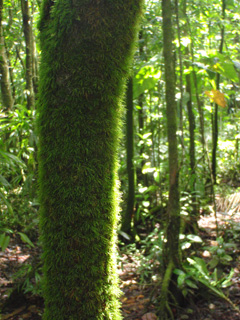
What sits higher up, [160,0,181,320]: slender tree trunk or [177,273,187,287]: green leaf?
[160,0,181,320]: slender tree trunk

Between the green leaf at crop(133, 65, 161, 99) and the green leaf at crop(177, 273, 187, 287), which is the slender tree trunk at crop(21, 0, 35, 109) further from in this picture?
the green leaf at crop(177, 273, 187, 287)

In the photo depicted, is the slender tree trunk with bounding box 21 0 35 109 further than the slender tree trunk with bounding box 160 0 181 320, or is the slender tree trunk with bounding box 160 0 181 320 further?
the slender tree trunk with bounding box 21 0 35 109

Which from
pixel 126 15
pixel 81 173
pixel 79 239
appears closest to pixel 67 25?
pixel 126 15

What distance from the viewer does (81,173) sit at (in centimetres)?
122

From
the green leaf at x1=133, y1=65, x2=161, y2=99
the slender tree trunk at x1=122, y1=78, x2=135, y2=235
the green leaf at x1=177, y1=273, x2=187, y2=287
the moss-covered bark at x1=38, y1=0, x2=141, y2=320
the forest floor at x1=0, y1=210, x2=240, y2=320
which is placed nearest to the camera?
the moss-covered bark at x1=38, y1=0, x2=141, y2=320

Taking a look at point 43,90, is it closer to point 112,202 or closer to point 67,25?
point 67,25

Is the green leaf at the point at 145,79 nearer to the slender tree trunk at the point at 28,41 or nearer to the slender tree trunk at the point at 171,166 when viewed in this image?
the slender tree trunk at the point at 171,166

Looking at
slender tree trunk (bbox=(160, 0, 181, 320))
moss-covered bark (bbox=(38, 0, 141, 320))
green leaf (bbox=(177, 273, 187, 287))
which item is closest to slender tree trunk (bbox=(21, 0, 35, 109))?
slender tree trunk (bbox=(160, 0, 181, 320))

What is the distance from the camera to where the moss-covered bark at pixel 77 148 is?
4.00 feet

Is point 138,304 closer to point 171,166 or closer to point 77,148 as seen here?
point 171,166

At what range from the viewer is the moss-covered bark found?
1.22 metres

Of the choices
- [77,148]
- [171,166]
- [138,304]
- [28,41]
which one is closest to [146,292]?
[138,304]

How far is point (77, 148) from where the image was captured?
1226 millimetres

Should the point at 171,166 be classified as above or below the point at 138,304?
above
